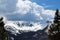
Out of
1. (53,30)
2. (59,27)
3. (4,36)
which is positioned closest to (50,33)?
(53,30)

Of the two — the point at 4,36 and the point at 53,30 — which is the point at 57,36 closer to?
the point at 53,30

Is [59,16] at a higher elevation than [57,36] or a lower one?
higher

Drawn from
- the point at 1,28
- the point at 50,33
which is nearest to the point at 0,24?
the point at 1,28

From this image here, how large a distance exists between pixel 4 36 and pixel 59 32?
49.2ft

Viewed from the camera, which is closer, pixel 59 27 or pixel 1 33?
pixel 59 27

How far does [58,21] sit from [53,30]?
3507 millimetres

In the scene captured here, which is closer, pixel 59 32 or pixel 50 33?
pixel 59 32

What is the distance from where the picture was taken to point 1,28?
70.6 meters

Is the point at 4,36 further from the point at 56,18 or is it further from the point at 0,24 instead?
the point at 56,18

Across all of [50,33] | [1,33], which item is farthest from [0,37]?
[50,33]

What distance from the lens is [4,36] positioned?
73375mm

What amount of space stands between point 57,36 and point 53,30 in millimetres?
2537

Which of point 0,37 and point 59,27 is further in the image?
point 0,37

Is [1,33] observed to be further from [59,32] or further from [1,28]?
[59,32]
